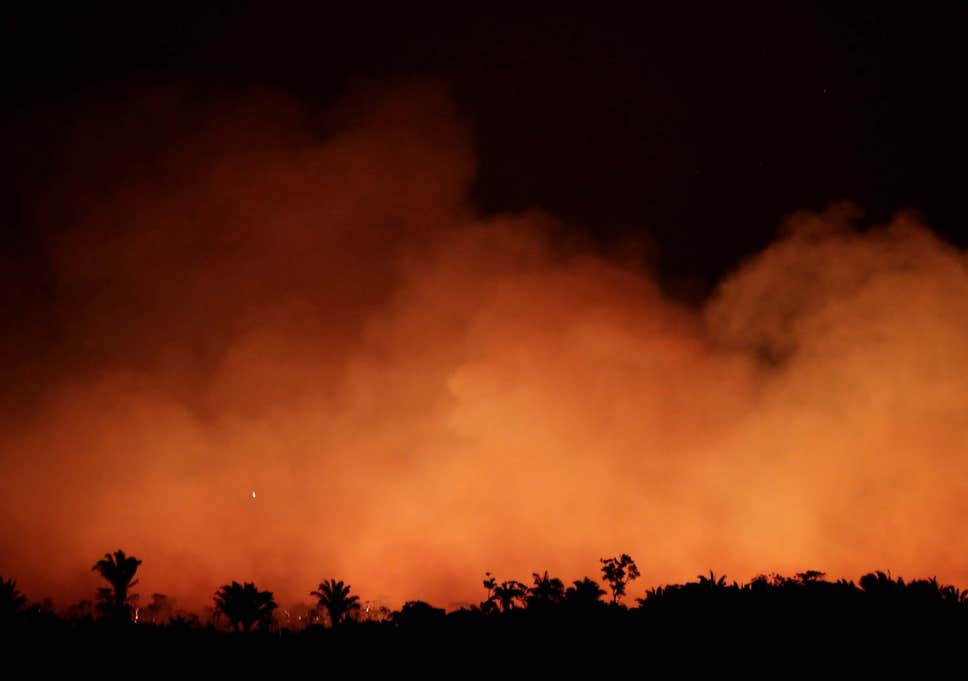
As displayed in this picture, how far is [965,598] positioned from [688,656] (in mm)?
10307

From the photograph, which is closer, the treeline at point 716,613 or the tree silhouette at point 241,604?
the treeline at point 716,613

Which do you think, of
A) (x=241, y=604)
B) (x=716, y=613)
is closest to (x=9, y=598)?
(x=241, y=604)

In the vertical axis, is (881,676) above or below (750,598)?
below

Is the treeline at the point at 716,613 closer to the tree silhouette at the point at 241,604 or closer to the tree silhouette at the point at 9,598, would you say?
the tree silhouette at the point at 9,598

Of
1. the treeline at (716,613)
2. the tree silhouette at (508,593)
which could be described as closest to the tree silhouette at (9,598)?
the treeline at (716,613)

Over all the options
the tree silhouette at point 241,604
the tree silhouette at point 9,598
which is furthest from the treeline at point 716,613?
the tree silhouette at point 241,604

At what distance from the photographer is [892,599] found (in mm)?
21109

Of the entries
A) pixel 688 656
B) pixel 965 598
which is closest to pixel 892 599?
pixel 965 598

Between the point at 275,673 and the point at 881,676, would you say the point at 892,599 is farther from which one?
the point at 275,673

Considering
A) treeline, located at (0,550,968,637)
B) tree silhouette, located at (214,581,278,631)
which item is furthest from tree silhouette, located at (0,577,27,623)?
tree silhouette, located at (214,581,278,631)

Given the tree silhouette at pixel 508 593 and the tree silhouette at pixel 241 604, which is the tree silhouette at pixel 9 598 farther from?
the tree silhouette at pixel 508 593

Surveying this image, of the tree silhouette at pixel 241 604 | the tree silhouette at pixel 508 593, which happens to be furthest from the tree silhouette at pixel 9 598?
the tree silhouette at pixel 508 593

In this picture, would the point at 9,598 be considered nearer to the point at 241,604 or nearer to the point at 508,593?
the point at 241,604

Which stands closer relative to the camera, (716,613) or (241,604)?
(716,613)
